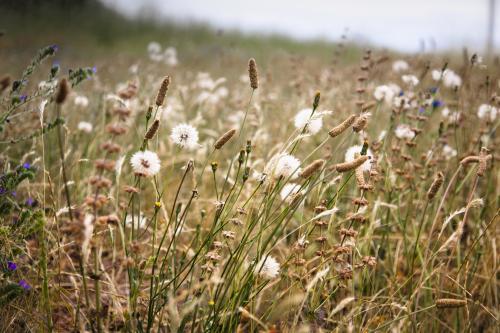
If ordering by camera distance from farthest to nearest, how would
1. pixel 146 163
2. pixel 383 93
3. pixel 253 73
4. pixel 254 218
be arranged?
pixel 383 93 < pixel 254 218 < pixel 253 73 < pixel 146 163

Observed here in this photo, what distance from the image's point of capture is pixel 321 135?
3760 mm

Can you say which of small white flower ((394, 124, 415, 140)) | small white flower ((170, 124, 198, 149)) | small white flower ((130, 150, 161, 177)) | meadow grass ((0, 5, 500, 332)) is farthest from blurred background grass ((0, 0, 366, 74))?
small white flower ((130, 150, 161, 177))

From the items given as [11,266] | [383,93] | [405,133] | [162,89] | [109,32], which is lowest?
[11,266]

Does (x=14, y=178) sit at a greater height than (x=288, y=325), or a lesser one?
greater

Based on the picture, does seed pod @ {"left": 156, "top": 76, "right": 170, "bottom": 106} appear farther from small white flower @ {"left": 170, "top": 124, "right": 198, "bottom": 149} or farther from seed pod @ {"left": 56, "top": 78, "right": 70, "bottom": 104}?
seed pod @ {"left": 56, "top": 78, "right": 70, "bottom": 104}

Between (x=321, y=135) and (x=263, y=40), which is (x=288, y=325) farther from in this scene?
(x=263, y=40)

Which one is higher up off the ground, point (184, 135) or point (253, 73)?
point (253, 73)

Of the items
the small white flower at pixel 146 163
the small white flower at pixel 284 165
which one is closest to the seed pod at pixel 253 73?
the small white flower at pixel 284 165

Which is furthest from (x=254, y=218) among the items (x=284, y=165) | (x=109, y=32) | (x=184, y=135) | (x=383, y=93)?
(x=109, y=32)

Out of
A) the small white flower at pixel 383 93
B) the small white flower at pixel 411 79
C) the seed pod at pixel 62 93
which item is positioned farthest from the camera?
the small white flower at pixel 383 93

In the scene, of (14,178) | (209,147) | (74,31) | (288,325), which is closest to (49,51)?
(14,178)

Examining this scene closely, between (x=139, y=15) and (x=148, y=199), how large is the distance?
16.1m

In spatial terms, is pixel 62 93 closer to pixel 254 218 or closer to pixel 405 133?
pixel 254 218

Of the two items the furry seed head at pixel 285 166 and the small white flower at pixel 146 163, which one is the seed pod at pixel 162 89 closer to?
the small white flower at pixel 146 163
